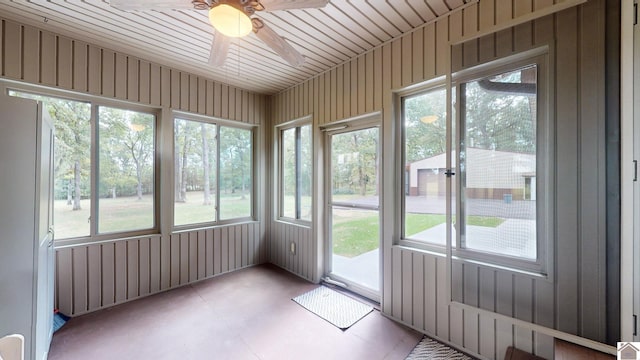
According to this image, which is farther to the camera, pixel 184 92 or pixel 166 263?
pixel 184 92

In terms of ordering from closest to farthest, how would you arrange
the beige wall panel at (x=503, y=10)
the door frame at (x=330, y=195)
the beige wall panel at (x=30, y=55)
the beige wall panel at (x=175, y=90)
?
1. the beige wall panel at (x=503, y=10)
2. the beige wall panel at (x=30, y=55)
3. the door frame at (x=330, y=195)
4. the beige wall panel at (x=175, y=90)

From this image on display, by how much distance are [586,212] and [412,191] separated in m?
1.18

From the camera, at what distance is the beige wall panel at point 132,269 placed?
2.69m

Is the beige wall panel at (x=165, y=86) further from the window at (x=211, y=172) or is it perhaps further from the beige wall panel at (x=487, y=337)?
the beige wall panel at (x=487, y=337)

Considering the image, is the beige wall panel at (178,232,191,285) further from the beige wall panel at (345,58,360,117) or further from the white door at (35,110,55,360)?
the beige wall panel at (345,58,360,117)

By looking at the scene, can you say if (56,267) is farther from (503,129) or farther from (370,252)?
(503,129)

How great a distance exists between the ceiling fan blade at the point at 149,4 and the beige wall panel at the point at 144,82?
1640mm

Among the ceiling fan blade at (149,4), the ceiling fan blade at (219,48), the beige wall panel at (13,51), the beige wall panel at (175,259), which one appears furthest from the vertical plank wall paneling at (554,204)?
the beige wall panel at (13,51)

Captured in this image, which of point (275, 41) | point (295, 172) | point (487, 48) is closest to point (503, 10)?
point (487, 48)

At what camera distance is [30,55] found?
2.16 metres

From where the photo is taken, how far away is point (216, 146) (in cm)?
349

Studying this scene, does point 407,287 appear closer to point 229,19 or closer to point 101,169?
point 229,19

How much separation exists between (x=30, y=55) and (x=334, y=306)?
12.3ft

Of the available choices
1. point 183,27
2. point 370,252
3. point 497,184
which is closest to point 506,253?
point 497,184
